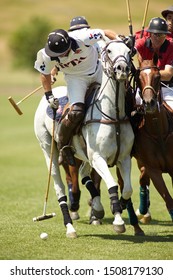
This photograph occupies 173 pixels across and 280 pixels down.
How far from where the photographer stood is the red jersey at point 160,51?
10172mm

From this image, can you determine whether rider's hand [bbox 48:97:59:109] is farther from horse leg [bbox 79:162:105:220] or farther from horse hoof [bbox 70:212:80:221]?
horse hoof [bbox 70:212:80:221]

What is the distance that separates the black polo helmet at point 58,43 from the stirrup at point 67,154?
1.52 meters

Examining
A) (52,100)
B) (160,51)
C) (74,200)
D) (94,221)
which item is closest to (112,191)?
(52,100)

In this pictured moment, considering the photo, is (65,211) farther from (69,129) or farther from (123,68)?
(123,68)

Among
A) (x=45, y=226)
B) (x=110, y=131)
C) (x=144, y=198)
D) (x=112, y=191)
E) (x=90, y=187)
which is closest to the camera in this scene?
(x=112, y=191)

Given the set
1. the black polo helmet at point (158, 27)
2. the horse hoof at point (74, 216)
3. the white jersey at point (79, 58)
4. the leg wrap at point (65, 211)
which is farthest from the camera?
the horse hoof at point (74, 216)

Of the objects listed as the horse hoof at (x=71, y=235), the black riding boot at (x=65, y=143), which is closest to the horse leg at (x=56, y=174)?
the horse hoof at (x=71, y=235)

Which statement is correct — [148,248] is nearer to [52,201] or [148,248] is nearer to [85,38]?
[85,38]

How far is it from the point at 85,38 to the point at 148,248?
296 centimetres

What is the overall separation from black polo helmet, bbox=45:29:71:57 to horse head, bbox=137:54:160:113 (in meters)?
1.02

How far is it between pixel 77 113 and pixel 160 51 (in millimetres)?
1603

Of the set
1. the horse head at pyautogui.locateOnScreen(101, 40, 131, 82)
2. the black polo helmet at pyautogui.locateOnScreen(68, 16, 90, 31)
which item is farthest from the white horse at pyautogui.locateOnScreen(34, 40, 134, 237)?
the black polo helmet at pyautogui.locateOnScreen(68, 16, 90, 31)

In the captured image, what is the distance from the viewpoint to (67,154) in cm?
1044

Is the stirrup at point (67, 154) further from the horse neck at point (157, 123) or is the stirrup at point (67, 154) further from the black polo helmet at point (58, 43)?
the black polo helmet at point (58, 43)
